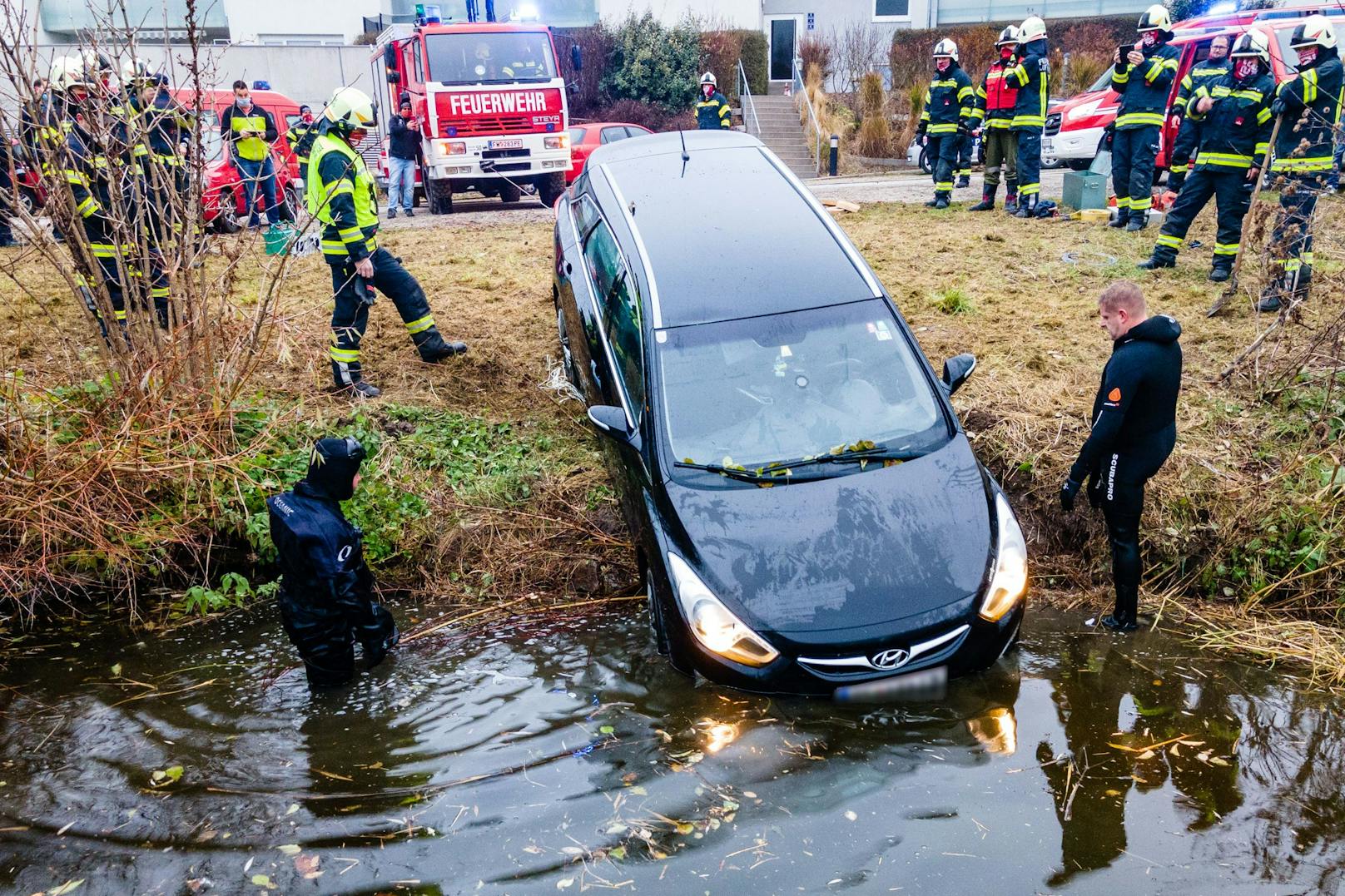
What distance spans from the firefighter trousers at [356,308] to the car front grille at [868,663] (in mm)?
4508

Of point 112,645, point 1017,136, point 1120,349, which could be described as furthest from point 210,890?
point 1017,136

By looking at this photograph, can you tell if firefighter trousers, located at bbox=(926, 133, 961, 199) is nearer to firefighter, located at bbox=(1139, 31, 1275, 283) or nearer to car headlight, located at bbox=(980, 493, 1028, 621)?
firefighter, located at bbox=(1139, 31, 1275, 283)

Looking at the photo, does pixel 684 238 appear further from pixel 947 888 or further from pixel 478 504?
pixel 947 888

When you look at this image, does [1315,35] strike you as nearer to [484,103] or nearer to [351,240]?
[351,240]

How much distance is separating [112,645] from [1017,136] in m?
10.4

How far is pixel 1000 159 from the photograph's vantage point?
1167 cm

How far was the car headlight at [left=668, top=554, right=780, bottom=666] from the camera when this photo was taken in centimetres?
381

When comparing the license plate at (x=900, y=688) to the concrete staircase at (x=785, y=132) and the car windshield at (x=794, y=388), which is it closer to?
the car windshield at (x=794, y=388)

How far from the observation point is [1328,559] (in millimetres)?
4840

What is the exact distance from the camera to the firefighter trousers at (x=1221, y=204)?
7992 mm

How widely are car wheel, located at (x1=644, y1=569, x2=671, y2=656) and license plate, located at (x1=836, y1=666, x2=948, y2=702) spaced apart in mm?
816

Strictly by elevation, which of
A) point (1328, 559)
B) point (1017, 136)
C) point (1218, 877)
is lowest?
point (1218, 877)

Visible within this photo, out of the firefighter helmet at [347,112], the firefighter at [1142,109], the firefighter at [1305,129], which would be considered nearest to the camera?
the firefighter helmet at [347,112]

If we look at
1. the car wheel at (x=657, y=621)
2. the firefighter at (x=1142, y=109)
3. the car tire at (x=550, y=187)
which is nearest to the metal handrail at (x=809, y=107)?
the car tire at (x=550, y=187)
